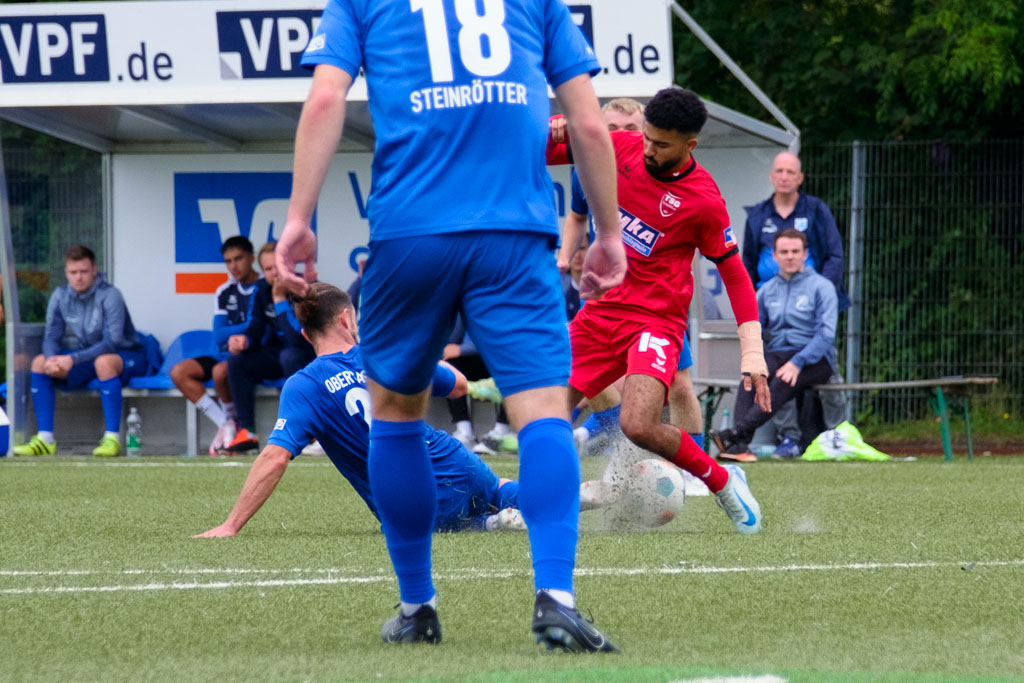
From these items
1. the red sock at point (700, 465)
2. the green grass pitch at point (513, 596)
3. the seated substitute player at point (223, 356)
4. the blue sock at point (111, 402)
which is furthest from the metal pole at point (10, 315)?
the red sock at point (700, 465)

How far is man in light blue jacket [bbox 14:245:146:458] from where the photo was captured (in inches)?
508

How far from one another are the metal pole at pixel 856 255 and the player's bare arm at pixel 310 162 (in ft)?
37.0

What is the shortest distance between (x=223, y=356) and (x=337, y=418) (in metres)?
7.24

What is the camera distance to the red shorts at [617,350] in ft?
21.6

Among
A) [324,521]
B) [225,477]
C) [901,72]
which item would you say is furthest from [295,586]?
[901,72]

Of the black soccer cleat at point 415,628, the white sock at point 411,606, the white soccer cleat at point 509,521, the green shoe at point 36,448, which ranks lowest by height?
the green shoe at point 36,448

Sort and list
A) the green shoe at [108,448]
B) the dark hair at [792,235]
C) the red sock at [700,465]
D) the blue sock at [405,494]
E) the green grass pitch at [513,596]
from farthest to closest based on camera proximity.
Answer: the green shoe at [108,448] → the dark hair at [792,235] → the red sock at [700,465] → the blue sock at [405,494] → the green grass pitch at [513,596]

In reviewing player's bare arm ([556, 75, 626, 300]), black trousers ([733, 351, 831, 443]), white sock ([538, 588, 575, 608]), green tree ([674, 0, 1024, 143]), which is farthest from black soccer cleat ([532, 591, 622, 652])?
green tree ([674, 0, 1024, 143])

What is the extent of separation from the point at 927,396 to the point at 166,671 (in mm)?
11959

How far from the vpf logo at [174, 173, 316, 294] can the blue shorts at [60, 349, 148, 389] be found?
38.7 inches

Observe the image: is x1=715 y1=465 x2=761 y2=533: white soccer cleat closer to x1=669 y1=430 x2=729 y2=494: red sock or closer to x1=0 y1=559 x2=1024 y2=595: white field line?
x1=669 y1=430 x2=729 y2=494: red sock

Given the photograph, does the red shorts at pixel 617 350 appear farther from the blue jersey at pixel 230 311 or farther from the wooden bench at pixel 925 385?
the blue jersey at pixel 230 311

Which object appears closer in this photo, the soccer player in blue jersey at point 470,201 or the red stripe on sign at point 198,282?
the soccer player in blue jersey at point 470,201

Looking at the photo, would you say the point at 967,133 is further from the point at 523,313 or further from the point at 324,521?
Result: the point at 523,313
